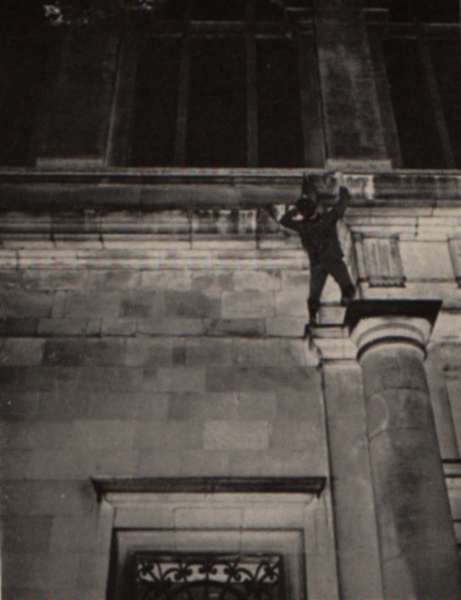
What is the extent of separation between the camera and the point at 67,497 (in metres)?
7.12

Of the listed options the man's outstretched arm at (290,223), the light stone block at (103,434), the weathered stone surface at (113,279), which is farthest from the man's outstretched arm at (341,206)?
the light stone block at (103,434)

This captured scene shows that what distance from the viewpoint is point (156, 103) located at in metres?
11.9

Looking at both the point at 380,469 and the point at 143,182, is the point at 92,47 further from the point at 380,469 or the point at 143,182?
the point at 380,469

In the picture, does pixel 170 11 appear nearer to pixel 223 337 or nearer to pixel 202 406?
pixel 223 337

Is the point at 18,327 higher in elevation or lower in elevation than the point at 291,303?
lower

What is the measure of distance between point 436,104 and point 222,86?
3.72 metres

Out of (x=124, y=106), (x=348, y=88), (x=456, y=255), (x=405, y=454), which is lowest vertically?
(x=405, y=454)

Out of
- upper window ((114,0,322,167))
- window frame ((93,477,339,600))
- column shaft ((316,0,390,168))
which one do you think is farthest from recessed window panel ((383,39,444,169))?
window frame ((93,477,339,600))

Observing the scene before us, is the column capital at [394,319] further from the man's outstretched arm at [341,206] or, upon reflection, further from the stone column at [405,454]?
the man's outstretched arm at [341,206]

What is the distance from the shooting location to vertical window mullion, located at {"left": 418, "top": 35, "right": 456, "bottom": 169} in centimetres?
1115

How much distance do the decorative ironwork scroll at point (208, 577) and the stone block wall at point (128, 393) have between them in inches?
18.7

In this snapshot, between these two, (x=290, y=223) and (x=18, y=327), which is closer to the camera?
(x=290, y=223)

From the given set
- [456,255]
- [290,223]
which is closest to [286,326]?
[290,223]

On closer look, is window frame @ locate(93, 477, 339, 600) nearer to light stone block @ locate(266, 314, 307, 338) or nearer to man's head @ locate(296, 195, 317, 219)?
light stone block @ locate(266, 314, 307, 338)
